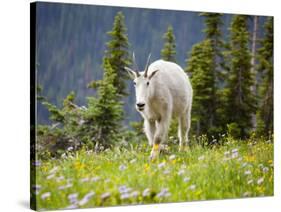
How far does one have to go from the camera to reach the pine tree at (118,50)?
30.2 ft

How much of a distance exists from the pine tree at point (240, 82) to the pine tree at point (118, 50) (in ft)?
5.92

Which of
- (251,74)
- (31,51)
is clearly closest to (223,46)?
(251,74)

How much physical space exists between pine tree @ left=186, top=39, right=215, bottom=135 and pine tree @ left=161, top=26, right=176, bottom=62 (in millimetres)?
371

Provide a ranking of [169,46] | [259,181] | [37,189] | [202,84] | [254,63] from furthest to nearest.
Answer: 1. [254,63]
2. [202,84]
3. [259,181]
4. [169,46]
5. [37,189]

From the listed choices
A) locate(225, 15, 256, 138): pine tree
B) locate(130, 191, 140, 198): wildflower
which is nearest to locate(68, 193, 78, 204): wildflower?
locate(130, 191, 140, 198): wildflower

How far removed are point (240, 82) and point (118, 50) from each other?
2.14m

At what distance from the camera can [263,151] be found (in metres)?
10.3

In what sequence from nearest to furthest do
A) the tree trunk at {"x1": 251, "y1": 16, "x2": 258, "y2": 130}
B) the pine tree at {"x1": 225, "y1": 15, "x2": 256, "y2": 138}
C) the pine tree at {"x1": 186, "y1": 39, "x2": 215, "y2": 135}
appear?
the pine tree at {"x1": 186, "y1": 39, "x2": 215, "y2": 135}
the pine tree at {"x1": 225, "y1": 15, "x2": 256, "y2": 138}
the tree trunk at {"x1": 251, "y1": 16, "x2": 258, "y2": 130}

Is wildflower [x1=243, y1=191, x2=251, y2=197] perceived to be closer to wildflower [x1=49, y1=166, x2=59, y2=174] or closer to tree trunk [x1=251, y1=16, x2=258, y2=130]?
tree trunk [x1=251, y1=16, x2=258, y2=130]

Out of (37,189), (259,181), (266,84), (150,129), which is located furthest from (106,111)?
(266,84)

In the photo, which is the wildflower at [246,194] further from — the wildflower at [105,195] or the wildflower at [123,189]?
the wildflower at [105,195]

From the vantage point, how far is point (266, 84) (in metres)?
10.4

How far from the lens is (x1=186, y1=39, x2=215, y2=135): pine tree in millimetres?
9898

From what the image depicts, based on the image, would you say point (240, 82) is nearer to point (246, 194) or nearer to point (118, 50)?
point (246, 194)
